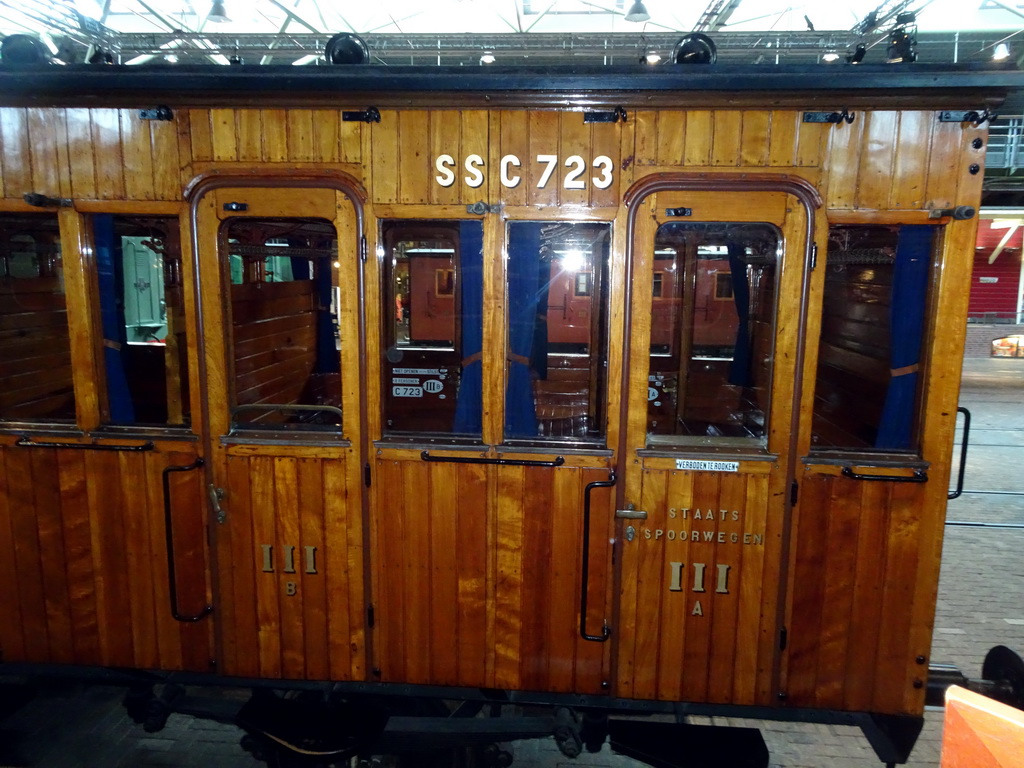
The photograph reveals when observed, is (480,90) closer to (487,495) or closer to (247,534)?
(487,495)

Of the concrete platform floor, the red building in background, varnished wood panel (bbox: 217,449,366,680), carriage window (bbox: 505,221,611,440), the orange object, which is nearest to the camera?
the orange object

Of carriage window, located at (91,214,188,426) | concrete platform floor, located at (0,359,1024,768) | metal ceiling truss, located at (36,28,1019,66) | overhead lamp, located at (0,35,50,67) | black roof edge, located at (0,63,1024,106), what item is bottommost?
concrete platform floor, located at (0,359,1024,768)

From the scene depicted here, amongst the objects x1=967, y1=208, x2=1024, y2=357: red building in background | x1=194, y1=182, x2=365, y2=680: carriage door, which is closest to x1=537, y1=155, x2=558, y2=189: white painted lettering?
x1=194, y1=182, x2=365, y2=680: carriage door

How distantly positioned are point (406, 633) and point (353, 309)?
1587 millimetres

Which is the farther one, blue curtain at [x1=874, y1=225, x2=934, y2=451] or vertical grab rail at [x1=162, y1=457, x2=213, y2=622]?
vertical grab rail at [x1=162, y1=457, x2=213, y2=622]

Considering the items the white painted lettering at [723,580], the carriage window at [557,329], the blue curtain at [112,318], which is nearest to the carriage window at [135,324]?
the blue curtain at [112,318]

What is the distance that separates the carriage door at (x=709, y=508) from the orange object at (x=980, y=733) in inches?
65.4

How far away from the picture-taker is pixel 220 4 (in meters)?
8.60

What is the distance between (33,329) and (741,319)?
4511mm

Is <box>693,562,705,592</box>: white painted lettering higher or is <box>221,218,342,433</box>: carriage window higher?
<box>221,218,342,433</box>: carriage window

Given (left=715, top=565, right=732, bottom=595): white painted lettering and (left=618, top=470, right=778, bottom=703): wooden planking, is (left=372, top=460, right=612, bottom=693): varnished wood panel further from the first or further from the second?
(left=715, top=565, right=732, bottom=595): white painted lettering

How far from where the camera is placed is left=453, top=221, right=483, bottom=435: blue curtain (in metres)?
2.78

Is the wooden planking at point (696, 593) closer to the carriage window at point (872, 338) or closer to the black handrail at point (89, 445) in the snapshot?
the carriage window at point (872, 338)

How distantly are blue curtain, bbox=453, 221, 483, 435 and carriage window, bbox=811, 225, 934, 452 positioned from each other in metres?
1.56
